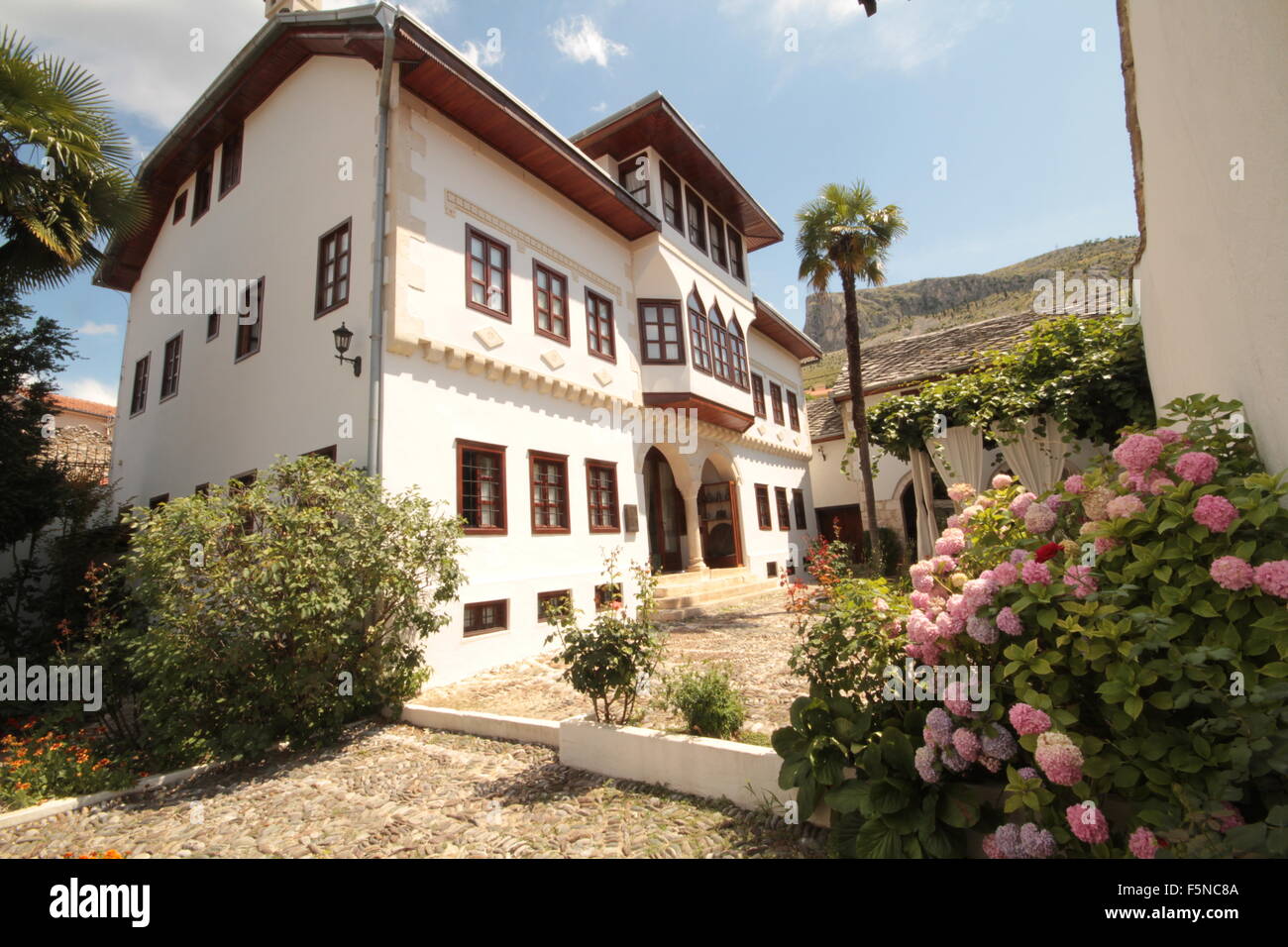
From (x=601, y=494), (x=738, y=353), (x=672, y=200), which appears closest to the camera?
(x=601, y=494)

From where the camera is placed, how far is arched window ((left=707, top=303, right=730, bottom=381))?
48.6 feet

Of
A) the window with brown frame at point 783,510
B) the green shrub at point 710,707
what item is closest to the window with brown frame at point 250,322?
the green shrub at point 710,707

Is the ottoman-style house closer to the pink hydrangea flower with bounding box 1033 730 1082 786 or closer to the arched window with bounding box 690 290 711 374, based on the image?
the arched window with bounding box 690 290 711 374

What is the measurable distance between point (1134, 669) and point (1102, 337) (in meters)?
7.22

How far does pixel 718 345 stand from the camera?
15164 mm

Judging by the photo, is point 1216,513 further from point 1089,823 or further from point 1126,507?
point 1089,823

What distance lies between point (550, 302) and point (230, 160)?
25.9ft

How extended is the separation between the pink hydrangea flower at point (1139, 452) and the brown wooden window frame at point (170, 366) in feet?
51.1

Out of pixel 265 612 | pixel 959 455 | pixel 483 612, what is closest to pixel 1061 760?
pixel 265 612

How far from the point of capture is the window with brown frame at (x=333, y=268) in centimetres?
908

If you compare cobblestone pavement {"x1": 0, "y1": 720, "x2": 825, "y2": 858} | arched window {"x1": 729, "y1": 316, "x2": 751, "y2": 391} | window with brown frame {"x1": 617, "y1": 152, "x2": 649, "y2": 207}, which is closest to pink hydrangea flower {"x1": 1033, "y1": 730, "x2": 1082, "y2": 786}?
cobblestone pavement {"x1": 0, "y1": 720, "x2": 825, "y2": 858}

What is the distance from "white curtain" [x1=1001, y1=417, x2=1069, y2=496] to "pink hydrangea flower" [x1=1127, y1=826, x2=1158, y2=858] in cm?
720

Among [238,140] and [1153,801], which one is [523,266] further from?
[1153,801]
